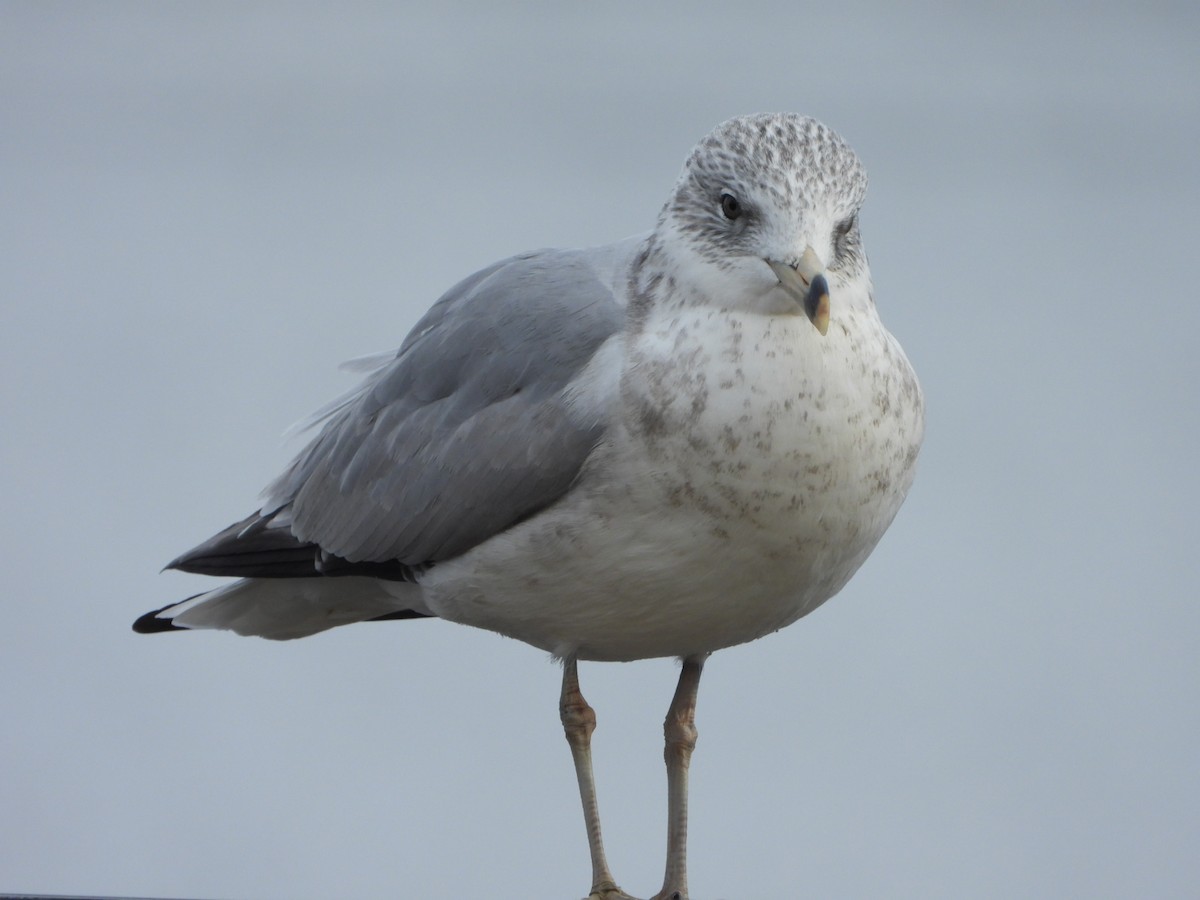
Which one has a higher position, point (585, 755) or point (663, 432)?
point (663, 432)

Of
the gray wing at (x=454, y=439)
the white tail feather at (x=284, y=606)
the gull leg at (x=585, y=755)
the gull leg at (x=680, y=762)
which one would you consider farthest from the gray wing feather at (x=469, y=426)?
the gull leg at (x=680, y=762)

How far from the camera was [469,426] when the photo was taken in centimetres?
275

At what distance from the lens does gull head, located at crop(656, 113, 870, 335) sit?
92.9 inches

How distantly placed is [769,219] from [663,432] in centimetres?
33

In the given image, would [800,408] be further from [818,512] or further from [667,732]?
[667,732]

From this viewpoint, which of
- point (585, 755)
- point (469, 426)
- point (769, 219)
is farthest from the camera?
point (585, 755)

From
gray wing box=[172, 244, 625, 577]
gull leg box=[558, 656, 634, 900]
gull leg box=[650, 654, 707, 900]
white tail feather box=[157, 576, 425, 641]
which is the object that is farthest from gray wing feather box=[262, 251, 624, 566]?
gull leg box=[650, 654, 707, 900]

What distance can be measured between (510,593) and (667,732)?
558mm

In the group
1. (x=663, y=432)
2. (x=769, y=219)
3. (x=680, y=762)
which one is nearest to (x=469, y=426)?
(x=663, y=432)

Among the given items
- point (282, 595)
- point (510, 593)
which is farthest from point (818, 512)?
point (282, 595)

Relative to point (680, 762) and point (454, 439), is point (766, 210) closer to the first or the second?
point (454, 439)

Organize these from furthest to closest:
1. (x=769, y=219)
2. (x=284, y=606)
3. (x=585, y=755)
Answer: (x=284, y=606)
(x=585, y=755)
(x=769, y=219)

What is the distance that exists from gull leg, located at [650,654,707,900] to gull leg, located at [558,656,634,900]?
11 centimetres

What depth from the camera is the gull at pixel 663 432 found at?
7.99 ft
